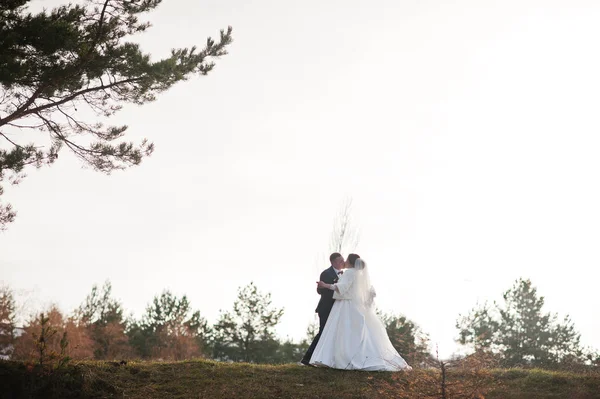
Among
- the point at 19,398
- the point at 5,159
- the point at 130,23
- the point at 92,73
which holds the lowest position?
the point at 19,398

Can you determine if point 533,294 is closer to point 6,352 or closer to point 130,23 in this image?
point 130,23

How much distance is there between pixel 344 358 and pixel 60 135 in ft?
27.8

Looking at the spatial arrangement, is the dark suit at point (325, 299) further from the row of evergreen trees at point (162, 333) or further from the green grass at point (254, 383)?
the row of evergreen trees at point (162, 333)

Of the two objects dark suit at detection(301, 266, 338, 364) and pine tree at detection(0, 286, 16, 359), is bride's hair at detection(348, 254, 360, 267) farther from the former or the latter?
pine tree at detection(0, 286, 16, 359)

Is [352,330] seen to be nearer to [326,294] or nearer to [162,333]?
[326,294]

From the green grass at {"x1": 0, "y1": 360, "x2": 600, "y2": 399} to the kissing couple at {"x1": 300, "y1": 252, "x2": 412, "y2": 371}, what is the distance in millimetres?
461

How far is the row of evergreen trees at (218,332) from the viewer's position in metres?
37.0

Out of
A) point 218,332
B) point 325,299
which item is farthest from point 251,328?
point 325,299

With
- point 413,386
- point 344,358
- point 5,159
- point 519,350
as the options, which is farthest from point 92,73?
point 519,350

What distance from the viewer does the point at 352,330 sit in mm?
13312

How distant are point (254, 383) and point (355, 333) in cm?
274

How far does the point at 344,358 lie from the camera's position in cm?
1297

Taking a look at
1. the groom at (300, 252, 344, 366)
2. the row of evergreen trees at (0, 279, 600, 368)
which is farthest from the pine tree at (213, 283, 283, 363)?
the groom at (300, 252, 344, 366)

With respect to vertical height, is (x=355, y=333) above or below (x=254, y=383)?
above
